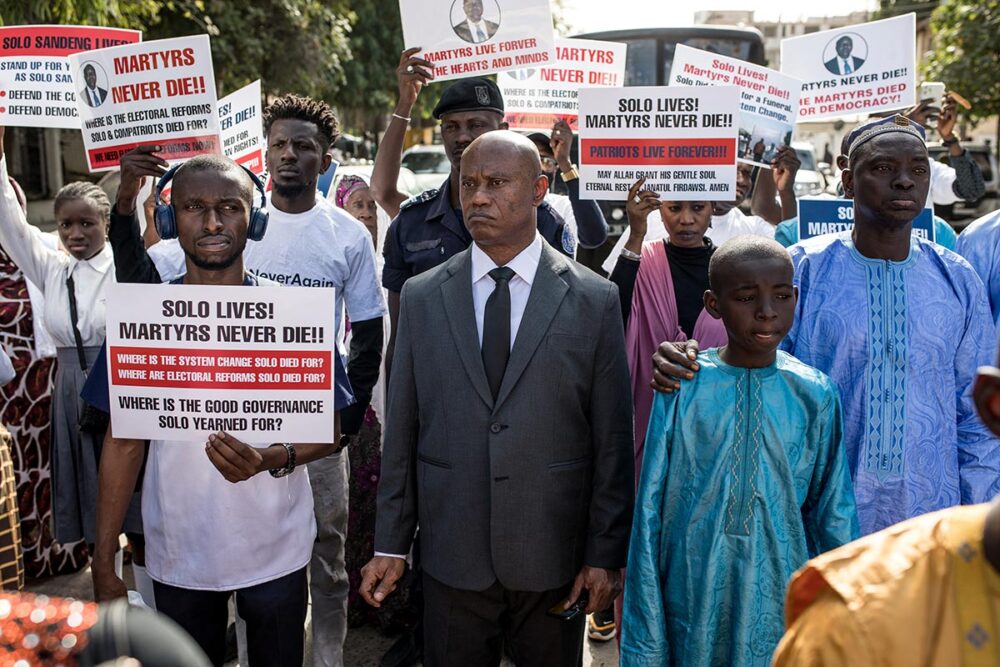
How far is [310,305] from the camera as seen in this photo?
279 cm

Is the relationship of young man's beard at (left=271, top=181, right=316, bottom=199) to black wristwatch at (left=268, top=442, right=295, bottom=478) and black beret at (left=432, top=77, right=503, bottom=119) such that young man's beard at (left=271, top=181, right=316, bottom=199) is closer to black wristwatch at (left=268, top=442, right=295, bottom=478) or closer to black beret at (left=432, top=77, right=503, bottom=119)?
black beret at (left=432, top=77, right=503, bottom=119)

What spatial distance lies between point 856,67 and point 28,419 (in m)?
5.26

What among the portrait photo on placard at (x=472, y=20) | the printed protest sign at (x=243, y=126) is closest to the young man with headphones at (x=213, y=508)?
the portrait photo on placard at (x=472, y=20)

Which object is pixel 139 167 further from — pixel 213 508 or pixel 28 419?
pixel 28 419

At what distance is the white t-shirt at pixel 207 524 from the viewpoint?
111 inches

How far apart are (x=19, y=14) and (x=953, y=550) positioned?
989 centimetres

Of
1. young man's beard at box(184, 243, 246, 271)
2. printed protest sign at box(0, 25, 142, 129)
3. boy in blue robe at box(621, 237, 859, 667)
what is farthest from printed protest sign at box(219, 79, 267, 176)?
boy in blue robe at box(621, 237, 859, 667)

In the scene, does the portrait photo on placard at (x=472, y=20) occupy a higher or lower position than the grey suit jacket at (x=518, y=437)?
higher

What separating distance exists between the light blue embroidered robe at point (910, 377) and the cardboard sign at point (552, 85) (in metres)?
3.29

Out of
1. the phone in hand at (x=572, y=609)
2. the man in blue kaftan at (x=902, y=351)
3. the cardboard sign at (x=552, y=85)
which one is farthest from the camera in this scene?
the cardboard sign at (x=552, y=85)

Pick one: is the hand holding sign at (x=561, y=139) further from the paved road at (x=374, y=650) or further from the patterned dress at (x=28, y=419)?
the patterned dress at (x=28, y=419)

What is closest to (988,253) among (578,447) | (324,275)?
(578,447)

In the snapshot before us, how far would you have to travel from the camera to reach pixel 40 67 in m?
4.93

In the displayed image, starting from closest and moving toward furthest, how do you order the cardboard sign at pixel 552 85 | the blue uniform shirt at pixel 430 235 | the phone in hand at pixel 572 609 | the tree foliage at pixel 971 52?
1. the phone in hand at pixel 572 609
2. the blue uniform shirt at pixel 430 235
3. the cardboard sign at pixel 552 85
4. the tree foliage at pixel 971 52
